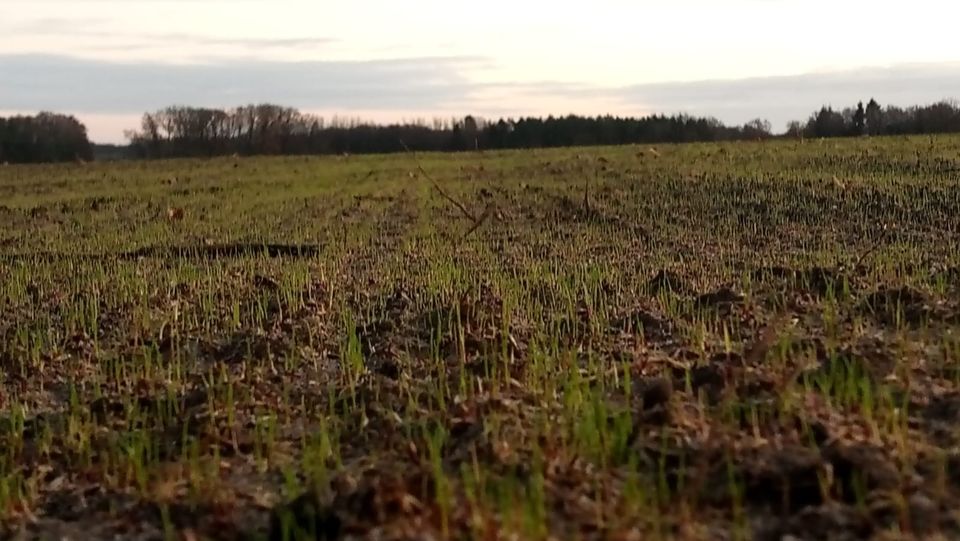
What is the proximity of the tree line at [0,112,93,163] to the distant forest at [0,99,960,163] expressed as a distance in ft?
0.17

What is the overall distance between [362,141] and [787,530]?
62030 mm

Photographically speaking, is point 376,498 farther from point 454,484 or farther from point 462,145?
point 462,145

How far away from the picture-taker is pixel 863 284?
668 cm

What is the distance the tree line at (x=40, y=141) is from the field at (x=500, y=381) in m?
48.2

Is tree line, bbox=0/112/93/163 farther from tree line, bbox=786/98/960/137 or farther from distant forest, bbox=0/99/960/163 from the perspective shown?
tree line, bbox=786/98/960/137

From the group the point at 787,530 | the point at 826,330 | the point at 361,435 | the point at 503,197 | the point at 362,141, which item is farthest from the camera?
the point at 362,141

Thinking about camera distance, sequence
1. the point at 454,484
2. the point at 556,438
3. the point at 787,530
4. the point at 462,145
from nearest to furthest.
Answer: the point at 787,530
the point at 454,484
the point at 556,438
the point at 462,145

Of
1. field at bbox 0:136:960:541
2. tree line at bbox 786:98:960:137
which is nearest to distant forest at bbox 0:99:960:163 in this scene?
tree line at bbox 786:98:960:137

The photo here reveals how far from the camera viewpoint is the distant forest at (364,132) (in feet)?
132

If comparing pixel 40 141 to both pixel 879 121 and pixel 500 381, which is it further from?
pixel 500 381

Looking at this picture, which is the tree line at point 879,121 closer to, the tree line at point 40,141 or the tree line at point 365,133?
the tree line at point 365,133

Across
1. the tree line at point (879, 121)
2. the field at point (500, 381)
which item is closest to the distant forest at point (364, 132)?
the tree line at point (879, 121)

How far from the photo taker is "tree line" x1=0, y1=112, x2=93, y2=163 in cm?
5516

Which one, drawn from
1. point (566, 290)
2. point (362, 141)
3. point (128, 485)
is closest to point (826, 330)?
point (566, 290)
